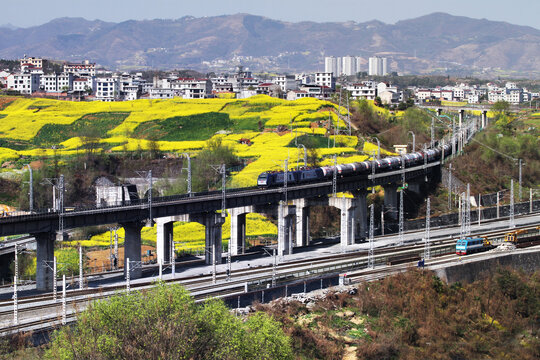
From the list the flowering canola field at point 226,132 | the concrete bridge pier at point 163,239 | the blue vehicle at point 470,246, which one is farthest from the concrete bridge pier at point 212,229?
the blue vehicle at point 470,246

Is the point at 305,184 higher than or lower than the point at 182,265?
higher

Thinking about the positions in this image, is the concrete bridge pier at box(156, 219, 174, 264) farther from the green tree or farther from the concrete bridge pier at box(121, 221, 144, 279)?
the green tree

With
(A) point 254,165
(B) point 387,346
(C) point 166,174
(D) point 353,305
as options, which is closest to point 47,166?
(C) point 166,174

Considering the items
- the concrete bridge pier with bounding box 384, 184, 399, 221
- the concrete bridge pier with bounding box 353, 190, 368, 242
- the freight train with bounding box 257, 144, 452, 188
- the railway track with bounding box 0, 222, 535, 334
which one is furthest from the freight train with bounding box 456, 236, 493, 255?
the concrete bridge pier with bounding box 384, 184, 399, 221

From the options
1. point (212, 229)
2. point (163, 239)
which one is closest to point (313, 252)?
point (212, 229)

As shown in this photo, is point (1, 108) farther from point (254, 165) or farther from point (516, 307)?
point (516, 307)
